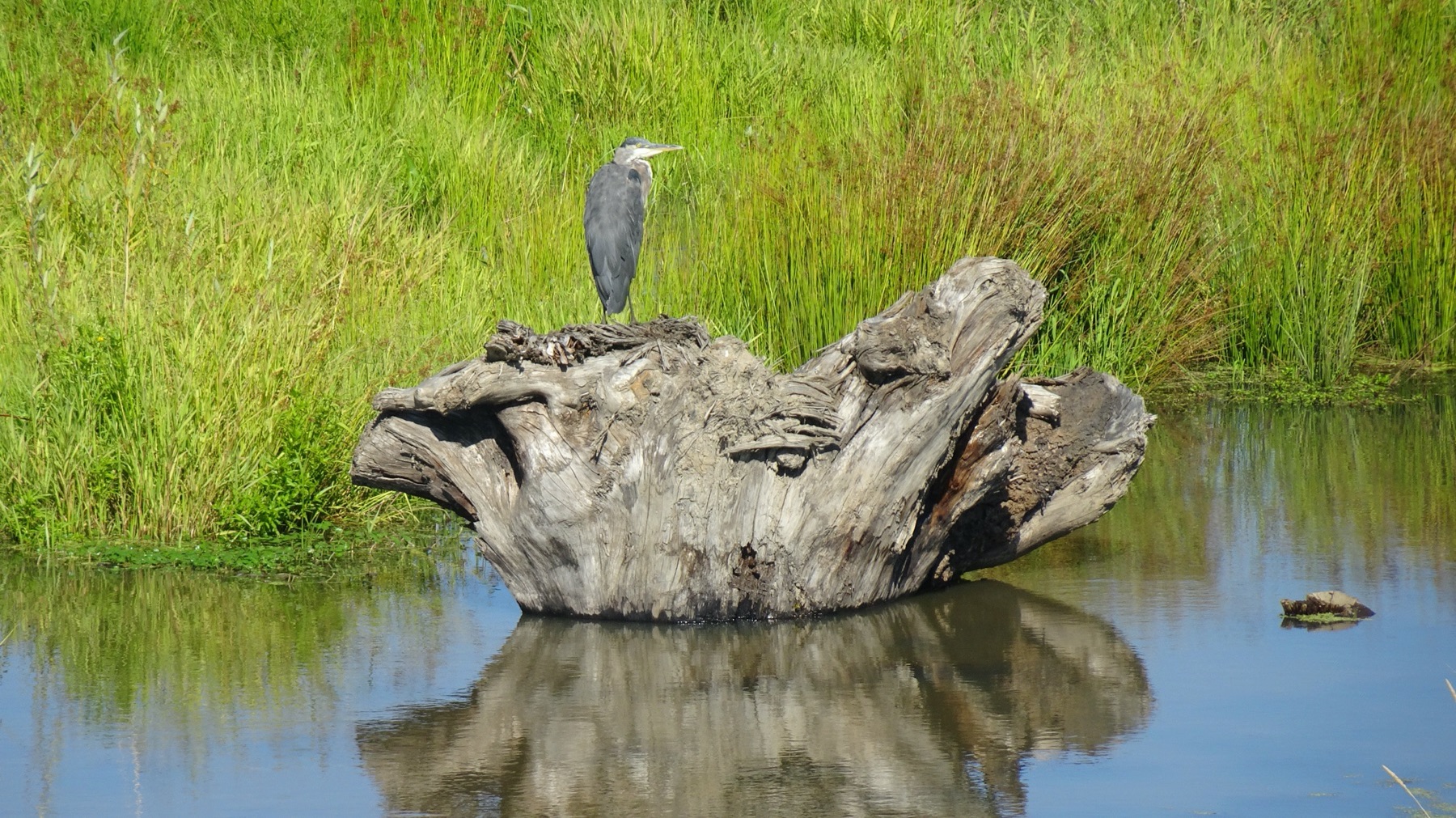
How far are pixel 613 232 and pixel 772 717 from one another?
130 inches

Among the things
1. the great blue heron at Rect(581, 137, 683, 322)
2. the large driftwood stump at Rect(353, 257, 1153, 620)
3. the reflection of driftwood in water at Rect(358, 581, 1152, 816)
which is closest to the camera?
the reflection of driftwood in water at Rect(358, 581, 1152, 816)

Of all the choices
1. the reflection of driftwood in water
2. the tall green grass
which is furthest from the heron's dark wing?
the reflection of driftwood in water

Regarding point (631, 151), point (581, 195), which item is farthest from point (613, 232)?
point (581, 195)

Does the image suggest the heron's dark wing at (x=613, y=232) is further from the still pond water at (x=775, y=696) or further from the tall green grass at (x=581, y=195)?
the still pond water at (x=775, y=696)

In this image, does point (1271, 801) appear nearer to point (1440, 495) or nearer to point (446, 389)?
point (446, 389)

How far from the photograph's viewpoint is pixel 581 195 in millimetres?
9406

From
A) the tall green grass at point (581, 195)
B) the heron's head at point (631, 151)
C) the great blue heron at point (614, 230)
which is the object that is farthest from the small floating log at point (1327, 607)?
the heron's head at point (631, 151)

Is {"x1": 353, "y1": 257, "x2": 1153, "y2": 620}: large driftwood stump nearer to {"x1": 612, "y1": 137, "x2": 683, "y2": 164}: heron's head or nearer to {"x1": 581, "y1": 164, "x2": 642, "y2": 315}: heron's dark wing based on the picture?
A: {"x1": 581, "y1": 164, "x2": 642, "y2": 315}: heron's dark wing

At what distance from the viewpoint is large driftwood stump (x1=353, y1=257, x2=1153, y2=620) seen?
479cm

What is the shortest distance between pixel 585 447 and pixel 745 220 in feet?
10.7

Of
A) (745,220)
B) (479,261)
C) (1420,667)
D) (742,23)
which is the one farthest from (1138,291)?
(742,23)

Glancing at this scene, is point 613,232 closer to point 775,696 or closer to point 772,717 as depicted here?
point 775,696

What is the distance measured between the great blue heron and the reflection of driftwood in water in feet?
7.36

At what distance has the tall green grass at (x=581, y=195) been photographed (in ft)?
19.5
